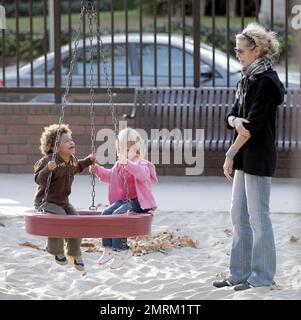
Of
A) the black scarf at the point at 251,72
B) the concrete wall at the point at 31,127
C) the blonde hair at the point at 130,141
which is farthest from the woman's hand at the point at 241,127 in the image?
the concrete wall at the point at 31,127

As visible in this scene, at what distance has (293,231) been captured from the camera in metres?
9.85

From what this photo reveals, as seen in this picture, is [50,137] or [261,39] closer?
[261,39]

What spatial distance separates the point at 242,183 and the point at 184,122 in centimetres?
555

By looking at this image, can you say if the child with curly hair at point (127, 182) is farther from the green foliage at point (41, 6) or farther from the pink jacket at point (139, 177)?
the green foliage at point (41, 6)

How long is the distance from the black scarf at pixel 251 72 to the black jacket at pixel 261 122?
0.03 metres

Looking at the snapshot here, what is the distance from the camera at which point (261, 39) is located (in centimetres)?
722

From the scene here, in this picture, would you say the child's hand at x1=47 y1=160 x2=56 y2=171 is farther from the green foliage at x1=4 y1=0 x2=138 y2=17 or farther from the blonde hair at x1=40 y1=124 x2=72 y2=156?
the green foliage at x1=4 y1=0 x2=138 y2=17

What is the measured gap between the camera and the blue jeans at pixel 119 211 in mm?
7750

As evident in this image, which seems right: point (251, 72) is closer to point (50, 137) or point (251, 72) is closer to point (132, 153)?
point (132, 153)

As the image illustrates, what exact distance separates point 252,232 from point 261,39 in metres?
1.27

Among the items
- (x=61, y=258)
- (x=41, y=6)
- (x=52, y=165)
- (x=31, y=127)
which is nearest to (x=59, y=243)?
(x=61, y=258)

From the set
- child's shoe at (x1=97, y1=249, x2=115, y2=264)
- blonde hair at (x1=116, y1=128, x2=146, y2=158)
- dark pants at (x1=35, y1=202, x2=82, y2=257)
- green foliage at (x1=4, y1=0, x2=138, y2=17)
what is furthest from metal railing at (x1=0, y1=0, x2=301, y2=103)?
green foliage at (x1=4, y1=0, x2=138, y2=17)

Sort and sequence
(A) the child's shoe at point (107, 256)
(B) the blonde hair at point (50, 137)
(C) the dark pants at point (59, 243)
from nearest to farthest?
(C) the dark pants at point (59, 243)
(B) the blonde hair at point (50, 137)
(A) the child's shoe at point (107, 256)
